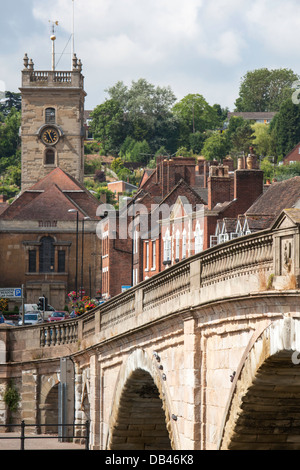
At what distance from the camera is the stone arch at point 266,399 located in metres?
18.4

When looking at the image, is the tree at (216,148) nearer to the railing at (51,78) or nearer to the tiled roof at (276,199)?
the railing at (51,78)

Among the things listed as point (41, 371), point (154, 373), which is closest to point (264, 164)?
point (41, 371)

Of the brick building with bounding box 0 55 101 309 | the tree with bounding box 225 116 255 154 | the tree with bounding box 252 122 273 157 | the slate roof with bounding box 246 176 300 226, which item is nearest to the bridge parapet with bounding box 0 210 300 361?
the slate roof with bounding box 246 176 300 226

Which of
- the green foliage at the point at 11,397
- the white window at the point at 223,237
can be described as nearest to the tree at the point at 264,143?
the white window at the point at 223,237

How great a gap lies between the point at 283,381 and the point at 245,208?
38.3m

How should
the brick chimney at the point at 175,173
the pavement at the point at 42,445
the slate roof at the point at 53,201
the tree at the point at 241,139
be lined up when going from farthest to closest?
the tree at the point at 241,139, the slate roof at the point at 53,201, the brick chimney at the point at 175,173, the pavement at the point at 42,445

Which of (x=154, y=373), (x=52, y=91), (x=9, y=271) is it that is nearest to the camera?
(x=154, y=373)

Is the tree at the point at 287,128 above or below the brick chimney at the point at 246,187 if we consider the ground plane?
above

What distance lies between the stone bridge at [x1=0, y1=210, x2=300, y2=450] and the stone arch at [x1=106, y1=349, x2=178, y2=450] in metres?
0.03

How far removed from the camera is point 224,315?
20.4 metres

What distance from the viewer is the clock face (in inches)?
4914

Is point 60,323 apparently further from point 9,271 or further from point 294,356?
point 9,271

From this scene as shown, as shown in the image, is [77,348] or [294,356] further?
[77,348]

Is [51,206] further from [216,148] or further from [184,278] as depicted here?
[184,278]
